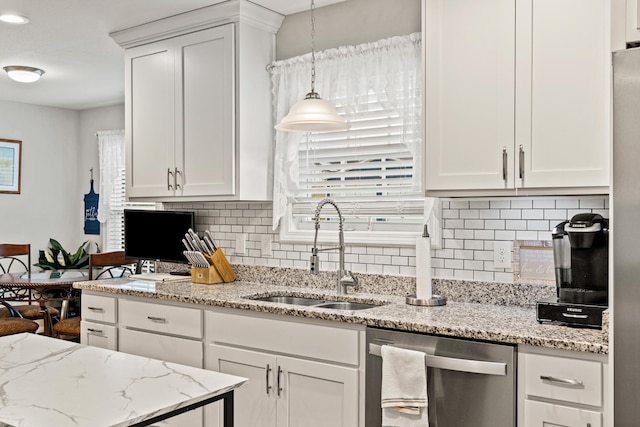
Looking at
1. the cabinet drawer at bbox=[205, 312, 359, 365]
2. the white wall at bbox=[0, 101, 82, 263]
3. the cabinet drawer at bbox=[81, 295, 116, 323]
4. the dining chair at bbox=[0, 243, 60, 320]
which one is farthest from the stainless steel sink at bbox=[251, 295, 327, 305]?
the white wall at bbox=[0, 101, 82, 263]

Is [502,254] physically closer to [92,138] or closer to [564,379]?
[564,379]

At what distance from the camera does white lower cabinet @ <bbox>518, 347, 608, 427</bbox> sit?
206 cm

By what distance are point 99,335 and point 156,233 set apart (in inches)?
29.7

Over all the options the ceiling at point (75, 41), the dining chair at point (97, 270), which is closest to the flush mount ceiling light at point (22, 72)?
the ceiling at point (75, 41)

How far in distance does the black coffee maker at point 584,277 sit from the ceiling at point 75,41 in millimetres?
1898

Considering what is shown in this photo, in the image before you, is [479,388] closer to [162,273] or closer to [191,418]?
[191,418]

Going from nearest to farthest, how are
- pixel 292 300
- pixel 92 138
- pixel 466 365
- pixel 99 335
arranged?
pixel 466 365 < pixel 292 300 < pixel 99 335 < pixel 92 138

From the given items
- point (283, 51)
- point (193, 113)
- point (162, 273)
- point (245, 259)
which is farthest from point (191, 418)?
point (283, 51)

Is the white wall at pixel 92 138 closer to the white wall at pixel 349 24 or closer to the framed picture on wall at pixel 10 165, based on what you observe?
the framed picture on wall at pixel 10 165

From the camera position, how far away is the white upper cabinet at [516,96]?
7.84 feet

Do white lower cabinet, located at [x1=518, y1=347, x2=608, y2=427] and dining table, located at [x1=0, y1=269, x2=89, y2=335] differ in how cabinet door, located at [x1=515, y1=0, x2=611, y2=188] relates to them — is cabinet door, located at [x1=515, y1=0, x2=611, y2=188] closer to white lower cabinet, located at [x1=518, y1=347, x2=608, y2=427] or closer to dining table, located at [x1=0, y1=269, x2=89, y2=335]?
white lower cabinet, located at [x1=518, y1=347, x2=608, y2=427]

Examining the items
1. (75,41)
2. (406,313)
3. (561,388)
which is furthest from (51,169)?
(561,388)

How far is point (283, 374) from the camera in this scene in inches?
111

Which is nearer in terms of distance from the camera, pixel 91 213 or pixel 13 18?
pixel 13 18
